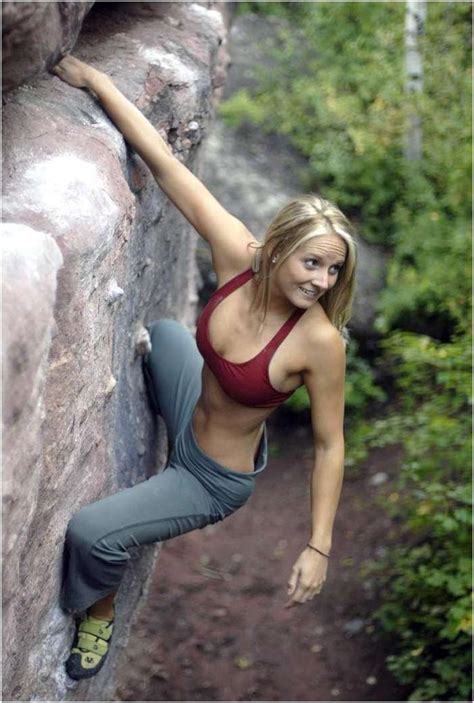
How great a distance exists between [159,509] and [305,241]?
1.10 m

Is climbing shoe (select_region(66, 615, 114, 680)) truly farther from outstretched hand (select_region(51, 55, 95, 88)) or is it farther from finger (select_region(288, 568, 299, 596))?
outstretched hand (select_region(51, 55, 95, 88))

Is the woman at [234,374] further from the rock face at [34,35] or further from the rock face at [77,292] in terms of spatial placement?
the rock face at [34,35]

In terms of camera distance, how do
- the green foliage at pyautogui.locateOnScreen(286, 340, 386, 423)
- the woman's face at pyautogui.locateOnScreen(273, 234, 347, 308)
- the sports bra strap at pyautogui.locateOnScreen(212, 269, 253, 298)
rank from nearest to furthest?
1. the woman's face at pyautogui.locateOnScreen(273, 234, 347, 308)
2. the sports bra strap at pyautogui.locateOnScreen(212, 269, 253, 298)
3. the green foliage at pyautogui.locateOnScreen(286, 340, 386, 423)

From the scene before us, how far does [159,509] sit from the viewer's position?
3.50 m

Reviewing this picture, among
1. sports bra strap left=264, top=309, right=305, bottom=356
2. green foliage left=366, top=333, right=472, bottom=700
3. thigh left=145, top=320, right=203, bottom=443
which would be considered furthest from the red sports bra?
green foliage left=366, top=333, right=472, bottom=700

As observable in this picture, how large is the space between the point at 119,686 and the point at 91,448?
3.08m

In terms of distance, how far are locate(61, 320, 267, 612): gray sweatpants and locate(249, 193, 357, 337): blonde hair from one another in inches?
27.0

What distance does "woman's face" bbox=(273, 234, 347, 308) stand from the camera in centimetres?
313

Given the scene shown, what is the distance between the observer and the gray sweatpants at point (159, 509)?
10.9 ft

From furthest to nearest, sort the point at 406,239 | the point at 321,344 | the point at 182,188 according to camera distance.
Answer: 1. the point at 406,239
2. the point at 182,188
3. the point at 321,344

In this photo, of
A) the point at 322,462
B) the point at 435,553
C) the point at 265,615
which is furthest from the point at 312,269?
the point at 265,615

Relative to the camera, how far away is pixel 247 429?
11.7 ft

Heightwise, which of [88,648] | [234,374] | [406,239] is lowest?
[406,239]

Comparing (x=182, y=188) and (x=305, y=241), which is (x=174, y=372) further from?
(x=305, y=241)
